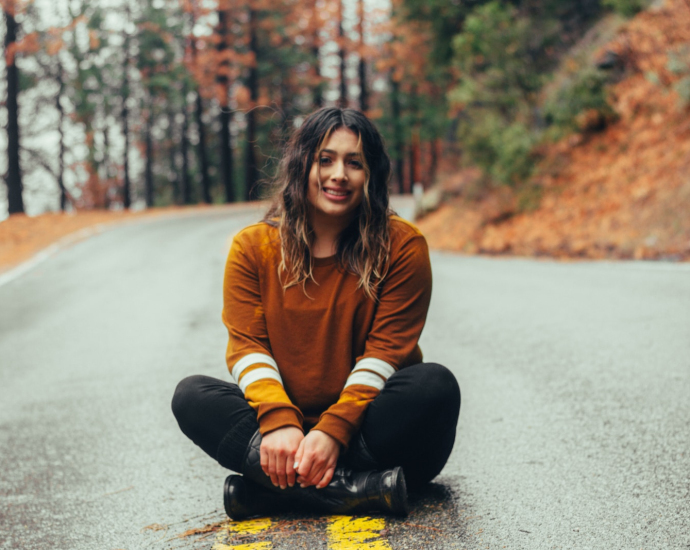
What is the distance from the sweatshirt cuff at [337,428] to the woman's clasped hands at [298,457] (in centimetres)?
2

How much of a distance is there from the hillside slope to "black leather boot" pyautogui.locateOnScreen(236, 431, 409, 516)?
29.8 ft

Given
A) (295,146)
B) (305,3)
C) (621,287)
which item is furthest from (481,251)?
(305,3)

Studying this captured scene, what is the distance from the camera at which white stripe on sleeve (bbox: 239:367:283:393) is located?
9.12 ft

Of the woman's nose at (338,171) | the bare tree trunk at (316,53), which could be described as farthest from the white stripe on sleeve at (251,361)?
the bare tree trunk at (316,53)

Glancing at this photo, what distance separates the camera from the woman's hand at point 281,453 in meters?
2.54

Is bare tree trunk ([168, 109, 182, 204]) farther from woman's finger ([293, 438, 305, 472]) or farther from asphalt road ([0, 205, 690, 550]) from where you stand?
woman's finger ([293, 438, 305, 472])

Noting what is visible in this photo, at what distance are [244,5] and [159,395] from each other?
32.9 metres

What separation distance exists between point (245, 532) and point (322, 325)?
814 millimetres

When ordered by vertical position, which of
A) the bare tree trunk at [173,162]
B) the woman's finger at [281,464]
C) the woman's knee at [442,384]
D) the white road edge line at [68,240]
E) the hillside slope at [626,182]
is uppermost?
the woman's knee at [442,384]

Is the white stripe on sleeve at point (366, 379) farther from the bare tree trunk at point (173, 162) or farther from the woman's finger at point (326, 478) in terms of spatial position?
the bare tree trunk at point (173, 162)

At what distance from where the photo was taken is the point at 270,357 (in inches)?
114

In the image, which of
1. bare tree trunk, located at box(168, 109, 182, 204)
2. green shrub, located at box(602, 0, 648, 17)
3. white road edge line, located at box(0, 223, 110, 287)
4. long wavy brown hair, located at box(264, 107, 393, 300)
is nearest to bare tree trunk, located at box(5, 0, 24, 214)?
white road edge line, located at box(0, 223, 110, 287)

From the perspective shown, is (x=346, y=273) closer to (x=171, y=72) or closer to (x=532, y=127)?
(x=532, y=127)

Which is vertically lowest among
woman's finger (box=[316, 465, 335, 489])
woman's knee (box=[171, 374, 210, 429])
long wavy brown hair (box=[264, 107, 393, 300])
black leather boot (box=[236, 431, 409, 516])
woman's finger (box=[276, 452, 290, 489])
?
black leather boot (box=[236, 431, 409, 516])
